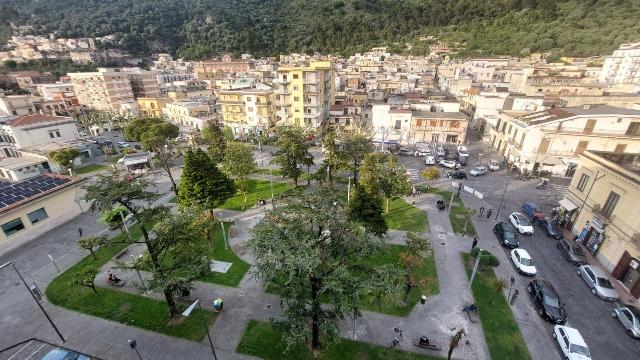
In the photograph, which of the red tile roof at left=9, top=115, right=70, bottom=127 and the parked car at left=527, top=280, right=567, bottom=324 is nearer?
the parked car at left=527, top=280, right=567, bottom=324

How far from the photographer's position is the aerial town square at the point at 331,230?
15.6 meters

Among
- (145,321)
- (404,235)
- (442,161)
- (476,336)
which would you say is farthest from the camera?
(442,161)

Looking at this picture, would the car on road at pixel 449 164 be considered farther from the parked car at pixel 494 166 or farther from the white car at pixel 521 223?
the white car at pixel 521 223

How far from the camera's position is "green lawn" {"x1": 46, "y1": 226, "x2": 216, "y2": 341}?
59.8 feet

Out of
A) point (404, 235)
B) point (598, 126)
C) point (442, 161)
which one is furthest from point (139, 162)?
point (598, 126)

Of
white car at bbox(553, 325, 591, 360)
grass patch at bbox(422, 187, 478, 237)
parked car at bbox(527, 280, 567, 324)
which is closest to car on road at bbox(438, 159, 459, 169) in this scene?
grass patch at bbox(422, 187, 478, 237)

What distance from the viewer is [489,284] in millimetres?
21484

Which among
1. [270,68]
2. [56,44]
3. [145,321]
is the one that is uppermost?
[56,44]

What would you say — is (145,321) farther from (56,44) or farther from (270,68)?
(56,44)

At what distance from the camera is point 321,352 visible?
648 inches

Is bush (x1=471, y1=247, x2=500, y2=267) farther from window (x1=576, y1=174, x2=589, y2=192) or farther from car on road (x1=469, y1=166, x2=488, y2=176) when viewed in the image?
car on road (x1=469, y1=166, x2=488, y2=176)

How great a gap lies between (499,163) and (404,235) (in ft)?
97.3

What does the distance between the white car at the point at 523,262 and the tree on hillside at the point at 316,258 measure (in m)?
15.3

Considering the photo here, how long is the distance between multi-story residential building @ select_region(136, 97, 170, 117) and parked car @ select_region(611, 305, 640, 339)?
9688cm
